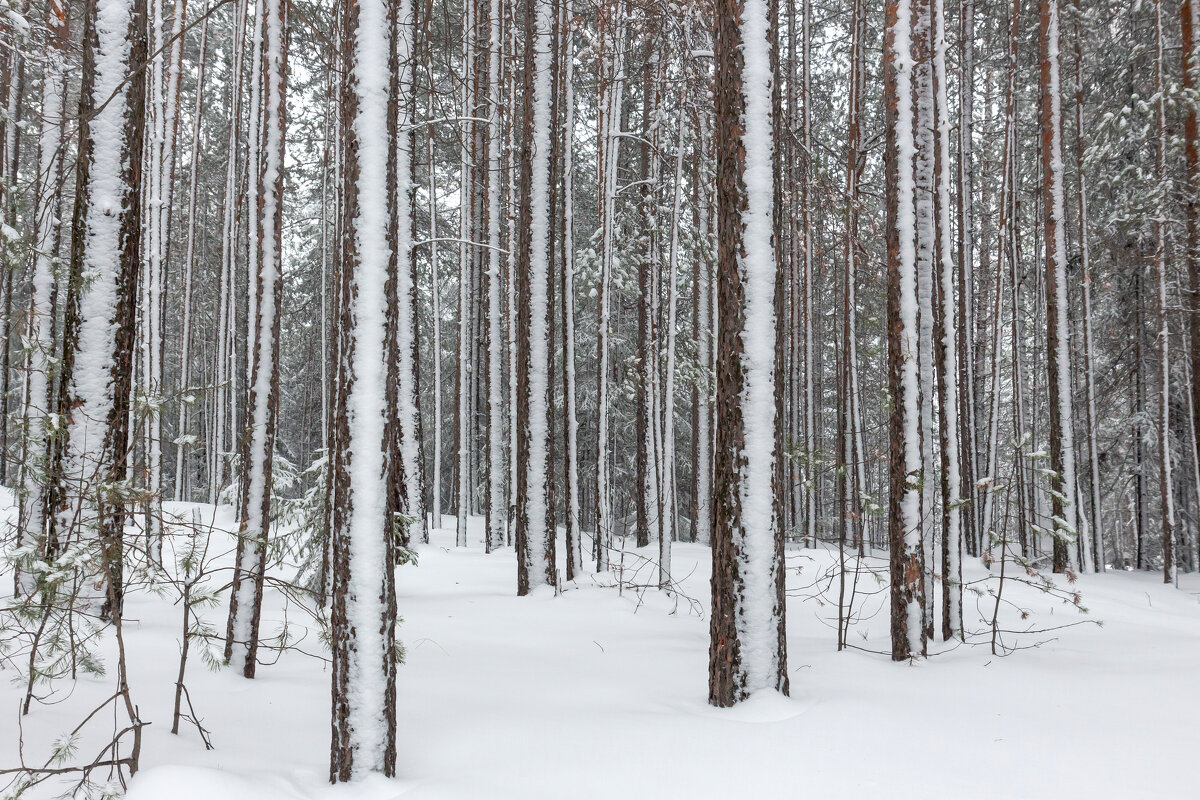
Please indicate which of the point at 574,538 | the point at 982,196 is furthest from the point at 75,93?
the point at 982,196

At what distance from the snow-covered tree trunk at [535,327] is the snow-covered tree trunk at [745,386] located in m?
3.89

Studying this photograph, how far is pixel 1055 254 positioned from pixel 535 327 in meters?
8.20

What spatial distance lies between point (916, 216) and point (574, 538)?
592cm

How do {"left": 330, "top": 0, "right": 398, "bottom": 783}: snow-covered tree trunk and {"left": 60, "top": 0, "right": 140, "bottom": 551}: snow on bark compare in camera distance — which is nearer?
{"left": 330, "top": 0, "right": 398, "bottom": 783}: snow-covered tree trunk

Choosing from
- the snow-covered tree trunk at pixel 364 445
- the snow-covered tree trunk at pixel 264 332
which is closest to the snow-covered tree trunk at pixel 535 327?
the snow-covered tree trunk at pixel 264 332

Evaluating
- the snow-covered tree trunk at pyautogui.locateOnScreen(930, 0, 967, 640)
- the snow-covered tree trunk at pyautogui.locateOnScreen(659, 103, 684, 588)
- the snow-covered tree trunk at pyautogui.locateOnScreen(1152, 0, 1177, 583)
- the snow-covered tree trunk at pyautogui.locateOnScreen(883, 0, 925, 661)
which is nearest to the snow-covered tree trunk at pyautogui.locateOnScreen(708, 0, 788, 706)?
the snow-covered tree trunk at pyautogui.locateOnScreen(883, 0, 925, 661)

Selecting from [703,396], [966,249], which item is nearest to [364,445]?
[703,396]

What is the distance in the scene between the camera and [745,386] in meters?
4.43

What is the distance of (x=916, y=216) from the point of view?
5809 millimetres

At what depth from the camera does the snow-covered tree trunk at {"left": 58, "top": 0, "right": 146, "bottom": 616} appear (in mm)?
4641

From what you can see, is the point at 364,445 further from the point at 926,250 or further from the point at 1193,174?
the point at 1193,174

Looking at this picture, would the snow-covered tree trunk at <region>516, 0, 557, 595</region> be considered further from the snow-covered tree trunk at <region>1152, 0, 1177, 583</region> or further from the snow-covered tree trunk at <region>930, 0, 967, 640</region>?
the snow-covered tree trunk at <region>1152, 0, 1177, 583</region>

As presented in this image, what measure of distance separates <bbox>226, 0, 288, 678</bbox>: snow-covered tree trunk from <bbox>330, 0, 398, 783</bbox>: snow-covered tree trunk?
7.00 ft

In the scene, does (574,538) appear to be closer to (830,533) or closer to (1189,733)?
(1189,733)
